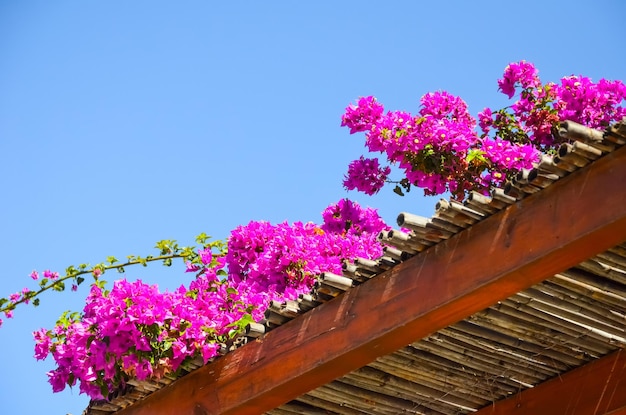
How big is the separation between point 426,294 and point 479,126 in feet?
10.1

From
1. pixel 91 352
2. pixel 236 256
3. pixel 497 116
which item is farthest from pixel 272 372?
pixel 497 116

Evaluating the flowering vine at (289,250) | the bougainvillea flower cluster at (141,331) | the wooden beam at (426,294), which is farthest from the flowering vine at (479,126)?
the wooden beam at (426,294)

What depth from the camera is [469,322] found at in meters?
3.56

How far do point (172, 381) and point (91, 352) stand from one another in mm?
327

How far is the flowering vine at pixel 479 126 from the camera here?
546 cm

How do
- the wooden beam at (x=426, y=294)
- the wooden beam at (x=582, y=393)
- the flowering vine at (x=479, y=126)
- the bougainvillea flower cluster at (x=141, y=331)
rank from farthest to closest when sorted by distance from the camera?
the flowering vine at (x=479, y=126)
the bougainvillea flower cluster at (x=141, y=331)
the wooden beam at (x=582, y=393)
the wooden beam at (x=426, y=294)

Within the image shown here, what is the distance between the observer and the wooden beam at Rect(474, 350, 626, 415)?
143 inches

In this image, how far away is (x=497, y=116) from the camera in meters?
5.95

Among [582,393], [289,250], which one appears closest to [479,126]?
[289,250]

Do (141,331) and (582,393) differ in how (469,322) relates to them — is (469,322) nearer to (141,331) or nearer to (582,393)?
(582,393)

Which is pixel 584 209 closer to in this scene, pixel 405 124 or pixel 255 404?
pixel 255 404

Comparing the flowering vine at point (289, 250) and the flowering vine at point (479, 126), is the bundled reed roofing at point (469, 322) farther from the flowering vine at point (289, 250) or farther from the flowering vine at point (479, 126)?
the flowering vine at point (479, 126)

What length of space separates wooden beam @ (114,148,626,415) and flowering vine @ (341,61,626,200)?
2.17 meters

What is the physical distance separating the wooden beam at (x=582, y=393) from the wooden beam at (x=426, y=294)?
0.92 m
